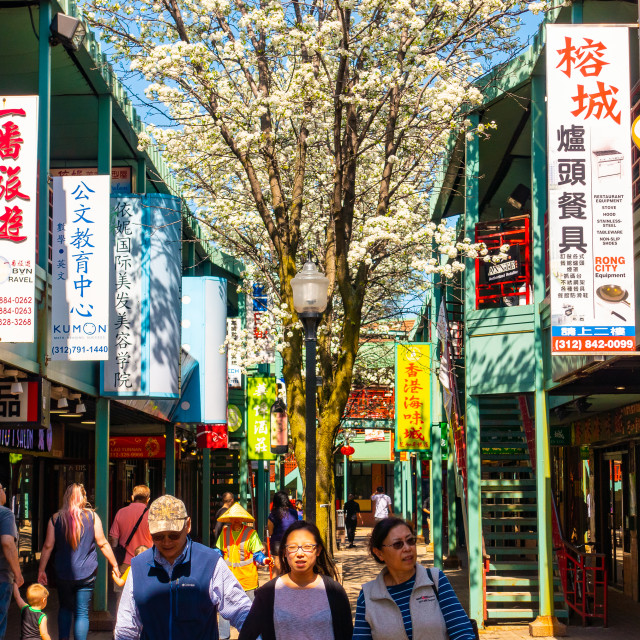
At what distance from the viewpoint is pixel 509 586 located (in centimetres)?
1605

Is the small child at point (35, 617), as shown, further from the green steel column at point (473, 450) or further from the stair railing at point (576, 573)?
the stair railing at point (576, 573)

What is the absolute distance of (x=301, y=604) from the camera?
5.47 metres

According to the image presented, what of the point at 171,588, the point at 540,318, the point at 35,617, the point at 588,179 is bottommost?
the point at 35,617

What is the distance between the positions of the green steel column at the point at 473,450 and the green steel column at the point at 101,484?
4.88m

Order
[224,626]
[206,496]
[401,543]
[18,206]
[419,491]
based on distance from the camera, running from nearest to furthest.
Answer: [401,543] → [18,206] → [224,626] → [206,496] → [419,491]

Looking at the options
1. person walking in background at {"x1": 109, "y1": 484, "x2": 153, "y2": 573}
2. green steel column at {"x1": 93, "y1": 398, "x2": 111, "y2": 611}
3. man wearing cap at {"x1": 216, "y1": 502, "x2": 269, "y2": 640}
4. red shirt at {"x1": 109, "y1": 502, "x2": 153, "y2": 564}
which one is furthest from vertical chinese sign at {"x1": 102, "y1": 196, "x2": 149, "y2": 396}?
man wearing cap at {"x1": 216, "y1": 502, "x2": 269, "y2": 640}

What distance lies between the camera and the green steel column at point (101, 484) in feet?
48.4

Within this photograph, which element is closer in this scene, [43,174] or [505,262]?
[43,174]

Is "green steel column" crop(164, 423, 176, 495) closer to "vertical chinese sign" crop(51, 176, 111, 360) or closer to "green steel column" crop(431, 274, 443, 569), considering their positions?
"green steel column" crop(431, 274, 443, 569)

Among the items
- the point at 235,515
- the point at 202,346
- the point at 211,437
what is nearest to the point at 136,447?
the point at 202,346

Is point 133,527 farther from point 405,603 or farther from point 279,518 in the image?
point 405,603

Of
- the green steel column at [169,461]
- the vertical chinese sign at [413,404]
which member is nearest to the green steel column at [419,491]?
the vertical chinese sign at [413,404]

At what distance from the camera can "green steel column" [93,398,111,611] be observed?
1476cm

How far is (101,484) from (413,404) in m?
8.52
